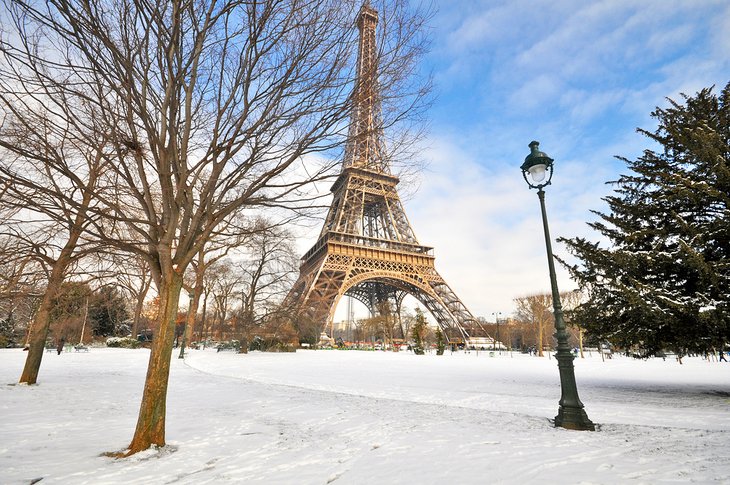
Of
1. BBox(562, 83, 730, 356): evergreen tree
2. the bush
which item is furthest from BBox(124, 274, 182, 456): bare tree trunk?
the bush

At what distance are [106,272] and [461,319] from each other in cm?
3548

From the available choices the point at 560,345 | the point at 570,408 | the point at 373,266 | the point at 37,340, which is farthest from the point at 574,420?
the point at 373,266

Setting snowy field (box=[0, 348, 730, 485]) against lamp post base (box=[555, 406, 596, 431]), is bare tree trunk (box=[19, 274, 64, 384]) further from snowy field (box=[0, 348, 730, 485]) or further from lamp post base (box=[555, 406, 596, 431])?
lamp post base (box=[555, 406, 596, 431])

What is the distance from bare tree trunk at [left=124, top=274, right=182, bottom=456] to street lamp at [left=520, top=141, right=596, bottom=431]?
543 cm

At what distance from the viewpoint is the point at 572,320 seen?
10203 mm

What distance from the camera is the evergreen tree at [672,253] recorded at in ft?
26.4

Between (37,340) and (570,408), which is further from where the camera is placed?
(37,340)

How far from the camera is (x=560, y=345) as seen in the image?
6145 mm

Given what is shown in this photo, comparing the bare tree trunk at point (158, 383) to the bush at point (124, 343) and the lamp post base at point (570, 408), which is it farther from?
the bush at point (124, 343)

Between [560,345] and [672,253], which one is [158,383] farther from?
[672,253]

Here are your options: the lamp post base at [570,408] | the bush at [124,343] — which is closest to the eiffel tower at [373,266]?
the bush at [124,343]

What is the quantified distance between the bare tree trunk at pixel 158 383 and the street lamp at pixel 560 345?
17.8 feet

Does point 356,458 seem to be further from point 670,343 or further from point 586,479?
point 670,343

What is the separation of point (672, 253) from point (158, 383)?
1042cm
